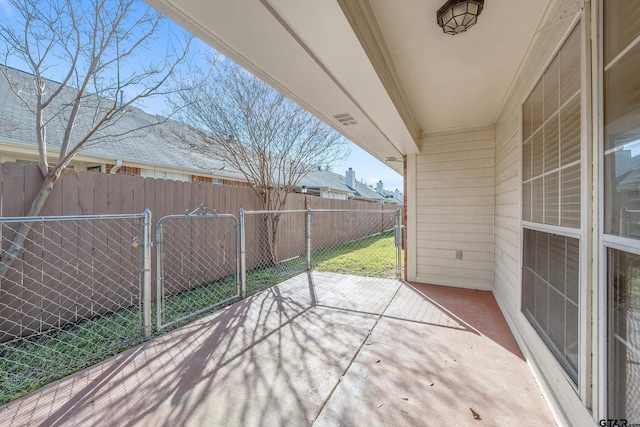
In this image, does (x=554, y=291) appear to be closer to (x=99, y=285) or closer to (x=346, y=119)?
(x=346, y=119)

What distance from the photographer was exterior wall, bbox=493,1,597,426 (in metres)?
1.40

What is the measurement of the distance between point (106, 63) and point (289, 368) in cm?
404

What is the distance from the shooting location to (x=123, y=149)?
633 cm

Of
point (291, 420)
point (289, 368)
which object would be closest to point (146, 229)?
point (289, 368)

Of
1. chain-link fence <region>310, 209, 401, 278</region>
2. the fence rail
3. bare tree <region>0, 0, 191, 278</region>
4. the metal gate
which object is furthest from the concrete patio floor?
chain-link fence <region>310, 209, 401, 278</region>

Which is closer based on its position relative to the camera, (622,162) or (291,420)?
(622,162)

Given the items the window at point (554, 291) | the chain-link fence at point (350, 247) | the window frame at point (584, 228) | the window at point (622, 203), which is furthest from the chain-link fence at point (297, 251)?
the window at point (622, 203)

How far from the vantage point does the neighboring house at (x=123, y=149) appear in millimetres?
4711

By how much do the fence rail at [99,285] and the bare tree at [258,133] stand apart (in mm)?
1392

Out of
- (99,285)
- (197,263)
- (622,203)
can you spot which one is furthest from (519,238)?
(99,285)

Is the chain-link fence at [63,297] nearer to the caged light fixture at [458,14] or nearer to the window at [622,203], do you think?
the caged light fixture at [458,14]

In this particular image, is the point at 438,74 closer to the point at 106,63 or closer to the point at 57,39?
the point at 106,63

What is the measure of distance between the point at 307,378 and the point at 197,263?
2880 mm

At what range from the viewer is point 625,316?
1.13 meters
